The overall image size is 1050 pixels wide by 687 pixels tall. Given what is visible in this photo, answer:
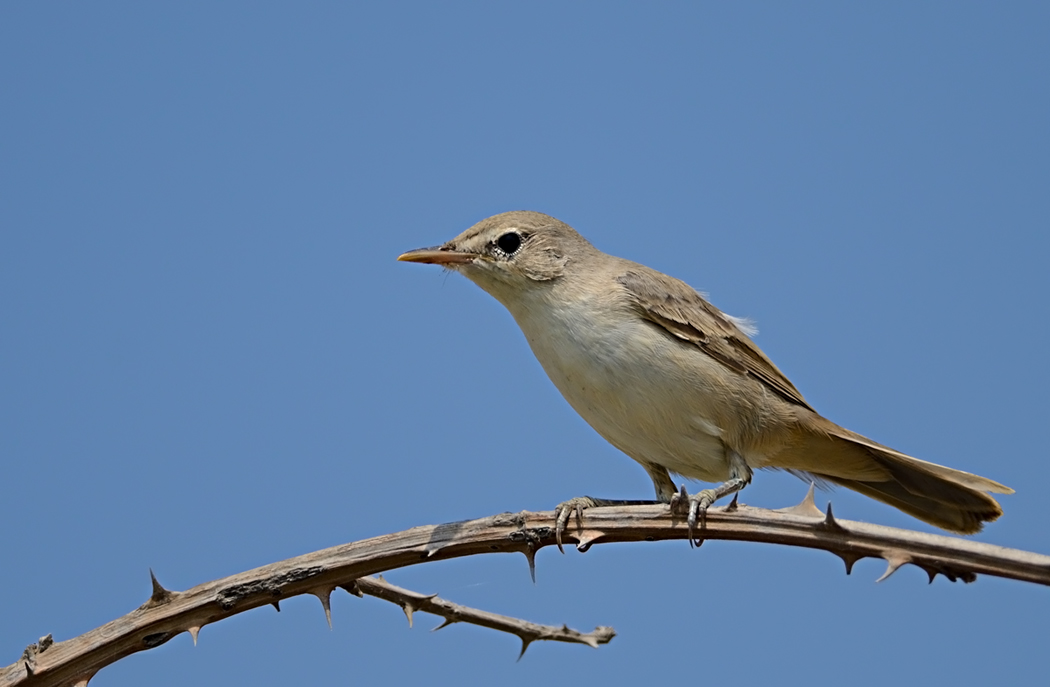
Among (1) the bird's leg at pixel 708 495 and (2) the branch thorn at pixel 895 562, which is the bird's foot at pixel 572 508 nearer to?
(1) the bird's leg at pixel 708 495

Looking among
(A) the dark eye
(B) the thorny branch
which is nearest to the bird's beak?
(A) the dark eye

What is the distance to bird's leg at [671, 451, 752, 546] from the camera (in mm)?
4070

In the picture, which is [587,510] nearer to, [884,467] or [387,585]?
[387,585]

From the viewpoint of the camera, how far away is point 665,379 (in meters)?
5.07

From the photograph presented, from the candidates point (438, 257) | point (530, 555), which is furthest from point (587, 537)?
point (438, 257)

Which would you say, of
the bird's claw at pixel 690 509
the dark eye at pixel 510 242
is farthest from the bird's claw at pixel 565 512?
the dark eye at pixel 510 242

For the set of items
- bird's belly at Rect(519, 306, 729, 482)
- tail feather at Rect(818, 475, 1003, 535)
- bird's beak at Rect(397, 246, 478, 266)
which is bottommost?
tail feather at Rect(818, 475, 1003, 535)

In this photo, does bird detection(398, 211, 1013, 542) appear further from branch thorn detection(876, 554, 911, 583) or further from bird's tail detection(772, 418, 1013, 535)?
branch thorn detection(876, 554, 911, 583)

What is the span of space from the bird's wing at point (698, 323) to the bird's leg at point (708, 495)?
1.74 feet

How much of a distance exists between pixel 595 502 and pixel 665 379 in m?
0.73

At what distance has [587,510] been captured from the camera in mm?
4379

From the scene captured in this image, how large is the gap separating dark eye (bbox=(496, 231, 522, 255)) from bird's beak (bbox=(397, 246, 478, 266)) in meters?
0.16

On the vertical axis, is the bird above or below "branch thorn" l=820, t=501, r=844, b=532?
above

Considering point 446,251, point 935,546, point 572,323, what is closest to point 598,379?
point 572,323
